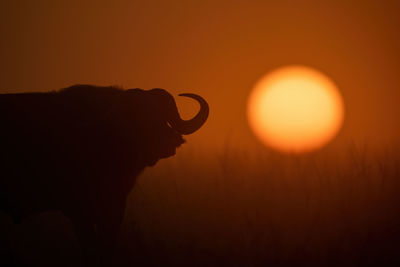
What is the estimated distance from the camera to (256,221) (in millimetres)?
4133

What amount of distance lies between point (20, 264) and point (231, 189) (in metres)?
2.44

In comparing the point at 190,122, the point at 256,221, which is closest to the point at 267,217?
the point at 256,221

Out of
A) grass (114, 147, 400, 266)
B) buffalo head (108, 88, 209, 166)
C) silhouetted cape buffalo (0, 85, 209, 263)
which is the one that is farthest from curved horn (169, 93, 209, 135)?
grass (114, 147, 400, 266)

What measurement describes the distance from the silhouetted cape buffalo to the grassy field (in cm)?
49

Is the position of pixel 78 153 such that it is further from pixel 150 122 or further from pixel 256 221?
pixel 256 221

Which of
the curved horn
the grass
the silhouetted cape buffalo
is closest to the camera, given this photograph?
the silhouetted cape buffalo

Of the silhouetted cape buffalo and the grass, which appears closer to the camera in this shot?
the silhouetted cape buffalo

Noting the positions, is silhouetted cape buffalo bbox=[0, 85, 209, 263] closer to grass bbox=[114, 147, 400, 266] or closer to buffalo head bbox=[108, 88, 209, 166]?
buffalo head bbox=[108, 88, 209, 166]

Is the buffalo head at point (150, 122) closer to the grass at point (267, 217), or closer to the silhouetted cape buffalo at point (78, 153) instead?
the silhouetted cape buffalo at point (78, 153)

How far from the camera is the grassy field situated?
3680 mm

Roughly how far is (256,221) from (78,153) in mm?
1786

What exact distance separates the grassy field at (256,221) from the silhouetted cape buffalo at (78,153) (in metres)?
0.49

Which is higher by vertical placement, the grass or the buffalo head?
the buffalo head

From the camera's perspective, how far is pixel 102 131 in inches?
150
